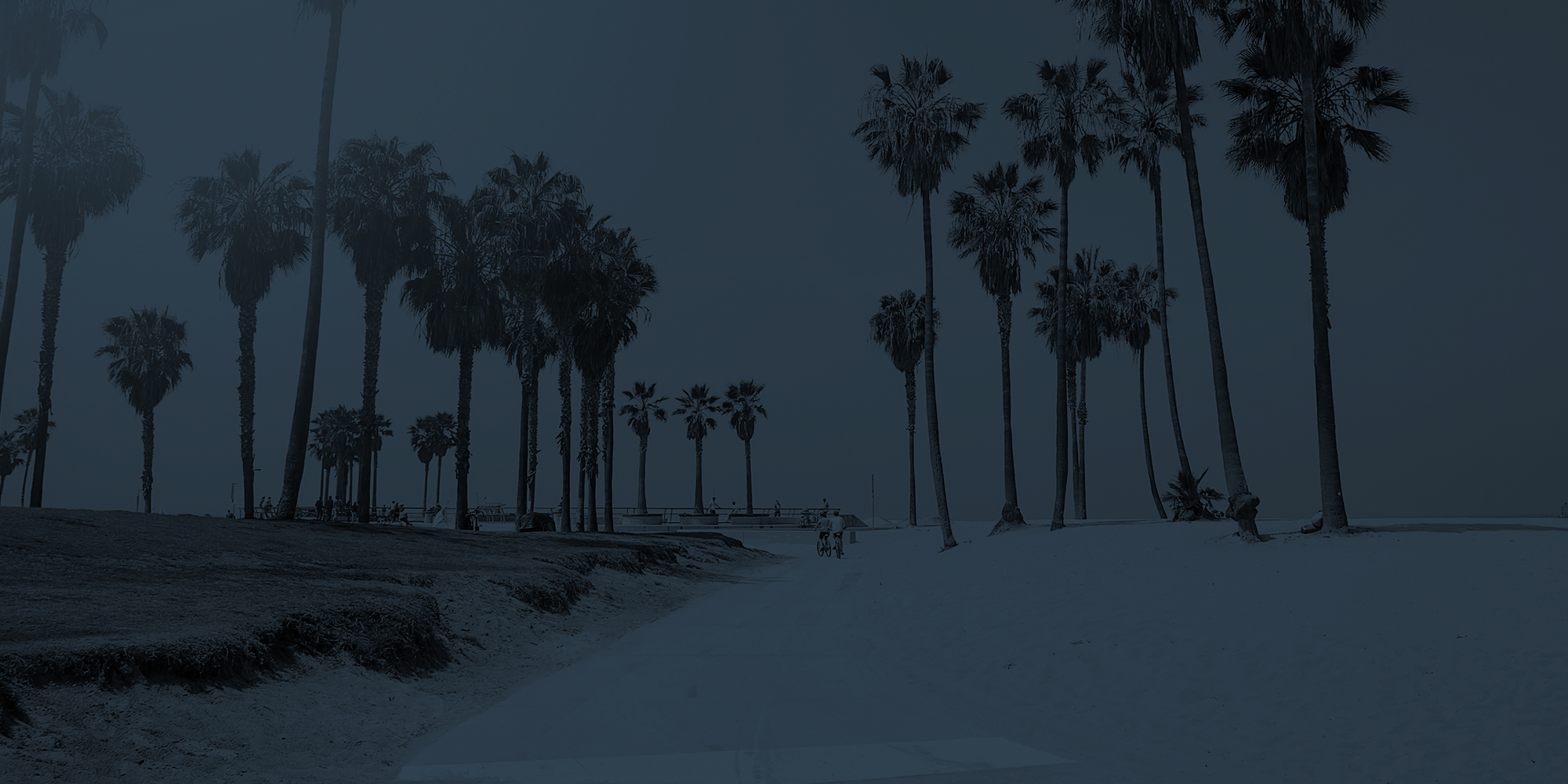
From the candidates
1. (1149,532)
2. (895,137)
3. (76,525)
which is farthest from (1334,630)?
(895,137)

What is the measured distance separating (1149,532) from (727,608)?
35.2 ft

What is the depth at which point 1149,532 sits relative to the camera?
22125 millimetres

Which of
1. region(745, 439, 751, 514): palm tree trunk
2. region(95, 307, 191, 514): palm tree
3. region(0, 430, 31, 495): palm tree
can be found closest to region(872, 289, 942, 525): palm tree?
region(745, 439, 751, 514): palm tree trunk

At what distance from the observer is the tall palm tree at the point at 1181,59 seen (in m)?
20.2

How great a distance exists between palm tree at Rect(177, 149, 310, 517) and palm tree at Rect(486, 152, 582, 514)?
24.9 ft

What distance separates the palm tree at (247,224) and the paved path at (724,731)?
25578mm

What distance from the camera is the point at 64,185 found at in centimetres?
3019

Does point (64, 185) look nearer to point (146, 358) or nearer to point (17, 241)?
point (17, 241)

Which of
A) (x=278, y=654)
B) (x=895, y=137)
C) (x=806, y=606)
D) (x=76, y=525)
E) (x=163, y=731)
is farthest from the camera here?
(x=895, y=137)

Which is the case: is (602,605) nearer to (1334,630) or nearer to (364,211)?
(1334,630)

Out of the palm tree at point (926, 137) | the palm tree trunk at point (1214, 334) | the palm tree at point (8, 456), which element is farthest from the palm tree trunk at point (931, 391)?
the palm tree at point (8, 456)

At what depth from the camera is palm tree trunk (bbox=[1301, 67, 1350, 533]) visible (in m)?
17.8

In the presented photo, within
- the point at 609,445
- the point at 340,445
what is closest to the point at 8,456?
the point at 340,445

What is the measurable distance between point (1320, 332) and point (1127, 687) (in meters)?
12.3
